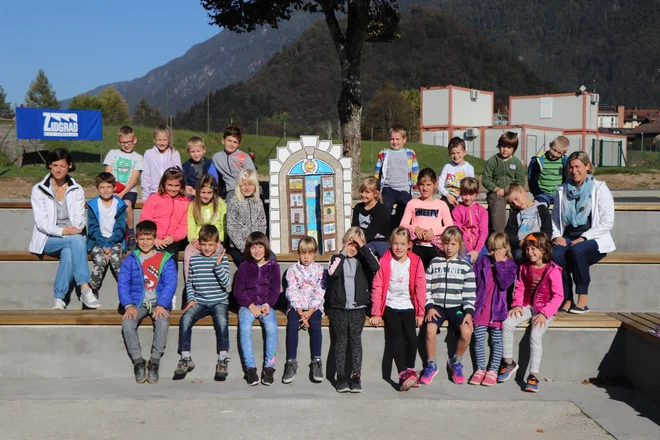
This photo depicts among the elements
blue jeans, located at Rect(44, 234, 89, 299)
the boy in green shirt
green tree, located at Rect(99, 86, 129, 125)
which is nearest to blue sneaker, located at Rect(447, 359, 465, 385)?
the boy in green shirt

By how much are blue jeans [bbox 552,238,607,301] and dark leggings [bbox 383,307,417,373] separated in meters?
1.64

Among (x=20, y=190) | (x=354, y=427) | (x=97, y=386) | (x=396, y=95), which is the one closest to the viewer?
(x=354, y=427)

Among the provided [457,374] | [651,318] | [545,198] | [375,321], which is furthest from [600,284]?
[375,321]

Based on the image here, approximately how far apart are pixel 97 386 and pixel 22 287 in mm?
1843

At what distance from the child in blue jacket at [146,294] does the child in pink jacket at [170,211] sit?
0.39 m

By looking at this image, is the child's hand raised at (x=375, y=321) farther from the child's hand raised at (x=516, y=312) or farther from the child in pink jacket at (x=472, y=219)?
the child in pink jacket at (x=472, y=219)

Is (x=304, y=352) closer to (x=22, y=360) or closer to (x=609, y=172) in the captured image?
(x=22, y=360)

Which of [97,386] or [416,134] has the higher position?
[416,134]

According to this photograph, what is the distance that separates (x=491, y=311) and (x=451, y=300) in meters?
0.35

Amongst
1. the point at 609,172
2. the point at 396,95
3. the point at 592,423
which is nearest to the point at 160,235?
the point at 592,423

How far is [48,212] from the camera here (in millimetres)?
6859

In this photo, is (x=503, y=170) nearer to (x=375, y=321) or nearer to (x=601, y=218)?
(x=601, y=218)

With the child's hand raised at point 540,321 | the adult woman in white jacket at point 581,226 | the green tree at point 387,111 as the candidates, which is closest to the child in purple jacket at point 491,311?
the child's hand raised at point 540,321

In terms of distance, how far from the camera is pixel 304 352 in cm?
588
